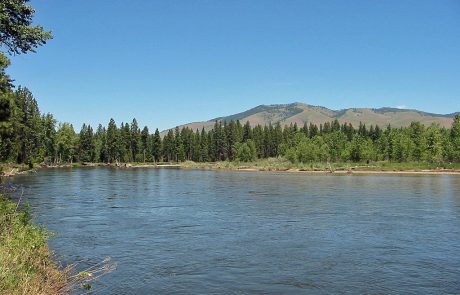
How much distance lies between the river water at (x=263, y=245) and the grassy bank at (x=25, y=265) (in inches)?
82.5

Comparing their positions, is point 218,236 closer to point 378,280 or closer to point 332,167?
point 378,280

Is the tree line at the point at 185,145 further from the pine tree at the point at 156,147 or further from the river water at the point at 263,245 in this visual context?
the river water at the point at 263,245

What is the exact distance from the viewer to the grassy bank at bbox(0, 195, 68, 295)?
10.2 m

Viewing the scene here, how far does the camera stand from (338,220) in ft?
99.7

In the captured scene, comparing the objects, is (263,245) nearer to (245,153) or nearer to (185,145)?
(245,153)

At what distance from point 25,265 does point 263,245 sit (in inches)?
509

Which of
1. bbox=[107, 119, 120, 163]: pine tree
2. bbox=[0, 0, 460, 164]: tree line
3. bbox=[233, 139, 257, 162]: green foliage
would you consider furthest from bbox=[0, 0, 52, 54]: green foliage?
bbox=[107, 119, 120, 163]: pine tree

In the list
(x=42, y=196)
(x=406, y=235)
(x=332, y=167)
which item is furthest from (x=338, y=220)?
(x=332, y=167)

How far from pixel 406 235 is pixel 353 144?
12221cm

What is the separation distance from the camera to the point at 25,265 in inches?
472

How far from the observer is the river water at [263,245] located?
1606cm

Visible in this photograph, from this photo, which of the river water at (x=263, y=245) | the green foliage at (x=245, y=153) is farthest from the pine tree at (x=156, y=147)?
the river water at (x=263, y=245)

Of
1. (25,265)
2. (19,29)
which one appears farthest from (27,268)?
(19,29)

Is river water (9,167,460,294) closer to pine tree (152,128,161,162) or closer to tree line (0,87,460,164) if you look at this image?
tree line (0,87,460,164)
